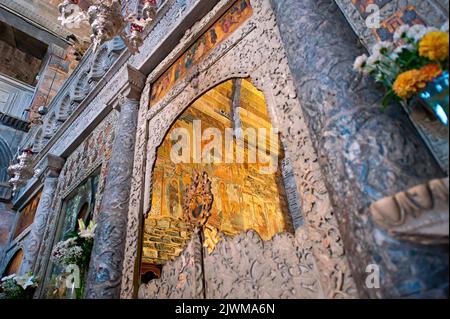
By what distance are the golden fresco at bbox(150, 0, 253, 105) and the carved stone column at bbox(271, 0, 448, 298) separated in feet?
5.40

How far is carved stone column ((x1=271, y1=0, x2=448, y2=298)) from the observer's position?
49.8 inches

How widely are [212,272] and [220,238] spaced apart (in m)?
0.31

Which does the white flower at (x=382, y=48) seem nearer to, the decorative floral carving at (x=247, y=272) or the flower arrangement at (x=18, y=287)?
the decorative floral carving at (x=247, y=272)

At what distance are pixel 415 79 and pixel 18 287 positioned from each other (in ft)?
19.4

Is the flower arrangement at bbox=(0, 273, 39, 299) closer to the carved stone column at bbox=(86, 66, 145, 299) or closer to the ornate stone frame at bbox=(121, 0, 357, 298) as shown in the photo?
the carved stone column at bbox=(86, 66, 145, 299)

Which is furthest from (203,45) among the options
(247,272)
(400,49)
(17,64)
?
(17,64)

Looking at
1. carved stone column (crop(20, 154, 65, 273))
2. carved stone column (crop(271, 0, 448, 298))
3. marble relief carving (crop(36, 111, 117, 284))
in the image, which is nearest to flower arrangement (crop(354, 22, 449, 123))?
carved stone column (crop(271, 0, 448, 298))

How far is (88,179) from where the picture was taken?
5410 mm

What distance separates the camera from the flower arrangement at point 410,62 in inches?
53.9

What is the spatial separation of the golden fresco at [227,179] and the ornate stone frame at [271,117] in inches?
23.8

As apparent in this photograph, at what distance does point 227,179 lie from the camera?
5738mm

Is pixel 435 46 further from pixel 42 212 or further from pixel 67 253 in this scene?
pixel 42 212

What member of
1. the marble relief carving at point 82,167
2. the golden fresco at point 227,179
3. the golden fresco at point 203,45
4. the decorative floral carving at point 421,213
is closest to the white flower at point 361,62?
the decorative floral carving at point 421,213
